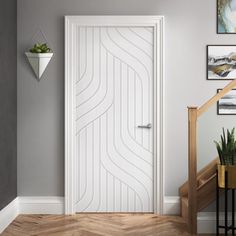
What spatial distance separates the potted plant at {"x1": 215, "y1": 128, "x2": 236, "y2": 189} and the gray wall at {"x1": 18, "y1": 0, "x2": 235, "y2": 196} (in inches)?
50.2

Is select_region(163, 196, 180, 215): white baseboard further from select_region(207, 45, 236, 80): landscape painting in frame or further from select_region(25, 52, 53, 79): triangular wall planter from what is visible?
select_region(25, 52, 53, 79): triangular wall planter

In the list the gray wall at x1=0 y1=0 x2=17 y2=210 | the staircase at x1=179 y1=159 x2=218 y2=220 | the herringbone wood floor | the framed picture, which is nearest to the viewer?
the staircase at x1=179 y1=159 x2=218 y2=220

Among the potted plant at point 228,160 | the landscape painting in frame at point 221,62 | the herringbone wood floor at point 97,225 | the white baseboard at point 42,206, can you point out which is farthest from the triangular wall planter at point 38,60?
the potted plant at point 228,160

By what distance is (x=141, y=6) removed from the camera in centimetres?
630

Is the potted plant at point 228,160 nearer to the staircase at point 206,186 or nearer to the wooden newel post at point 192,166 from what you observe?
the staircase at point 206,186

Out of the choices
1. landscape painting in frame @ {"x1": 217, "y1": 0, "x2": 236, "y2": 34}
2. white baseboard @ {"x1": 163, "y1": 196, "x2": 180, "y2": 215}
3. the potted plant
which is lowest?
white baseboard @ {"x1": 163, "y1": 196, "x2": 180, "y2": 215}

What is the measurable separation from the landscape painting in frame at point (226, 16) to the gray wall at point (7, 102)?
2258 mm

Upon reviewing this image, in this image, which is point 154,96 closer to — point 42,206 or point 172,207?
point 172,207

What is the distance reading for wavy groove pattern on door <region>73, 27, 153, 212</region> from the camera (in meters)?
6.34

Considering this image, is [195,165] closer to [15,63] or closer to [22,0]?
[15,63]

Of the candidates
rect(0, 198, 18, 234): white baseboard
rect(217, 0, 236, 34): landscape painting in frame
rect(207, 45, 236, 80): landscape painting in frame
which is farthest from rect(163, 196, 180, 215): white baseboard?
rect(217, 0, 236, 34): landscape painting in frame

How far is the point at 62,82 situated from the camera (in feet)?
20.8

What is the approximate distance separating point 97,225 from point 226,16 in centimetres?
269

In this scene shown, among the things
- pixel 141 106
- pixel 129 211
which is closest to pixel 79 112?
pixel 141 106
